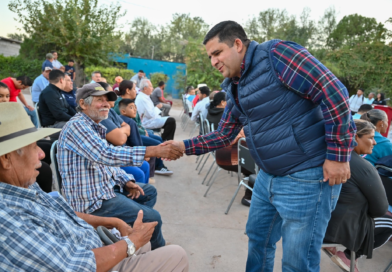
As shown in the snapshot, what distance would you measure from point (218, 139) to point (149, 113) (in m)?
4.06

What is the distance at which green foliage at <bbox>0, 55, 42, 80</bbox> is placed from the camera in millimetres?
19328

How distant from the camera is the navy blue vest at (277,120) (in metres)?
Result: 1.59

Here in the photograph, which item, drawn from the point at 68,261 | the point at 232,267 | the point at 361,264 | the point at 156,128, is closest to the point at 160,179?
the point at 156,128

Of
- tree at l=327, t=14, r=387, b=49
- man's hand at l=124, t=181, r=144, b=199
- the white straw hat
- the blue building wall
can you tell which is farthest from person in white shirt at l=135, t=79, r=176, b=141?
tree at l=327, t=14, r=387, b=49

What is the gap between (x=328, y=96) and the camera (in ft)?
4.85

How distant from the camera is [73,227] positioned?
145 centimetres

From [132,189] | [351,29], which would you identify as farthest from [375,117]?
[351,29]

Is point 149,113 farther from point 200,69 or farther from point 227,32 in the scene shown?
point 200,69

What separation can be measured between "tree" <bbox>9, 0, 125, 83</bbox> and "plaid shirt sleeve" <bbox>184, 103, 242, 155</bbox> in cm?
1877

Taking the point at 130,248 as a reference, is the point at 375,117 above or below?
above

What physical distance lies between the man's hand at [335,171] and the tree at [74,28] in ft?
64.6

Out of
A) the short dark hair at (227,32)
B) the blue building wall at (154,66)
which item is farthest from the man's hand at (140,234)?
the blue building wall at (154,66)

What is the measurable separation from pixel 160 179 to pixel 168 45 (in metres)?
31.7

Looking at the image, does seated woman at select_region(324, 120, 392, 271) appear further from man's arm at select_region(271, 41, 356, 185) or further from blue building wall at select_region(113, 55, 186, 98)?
blue building wall at select_region(113, 55, 186, 98)
